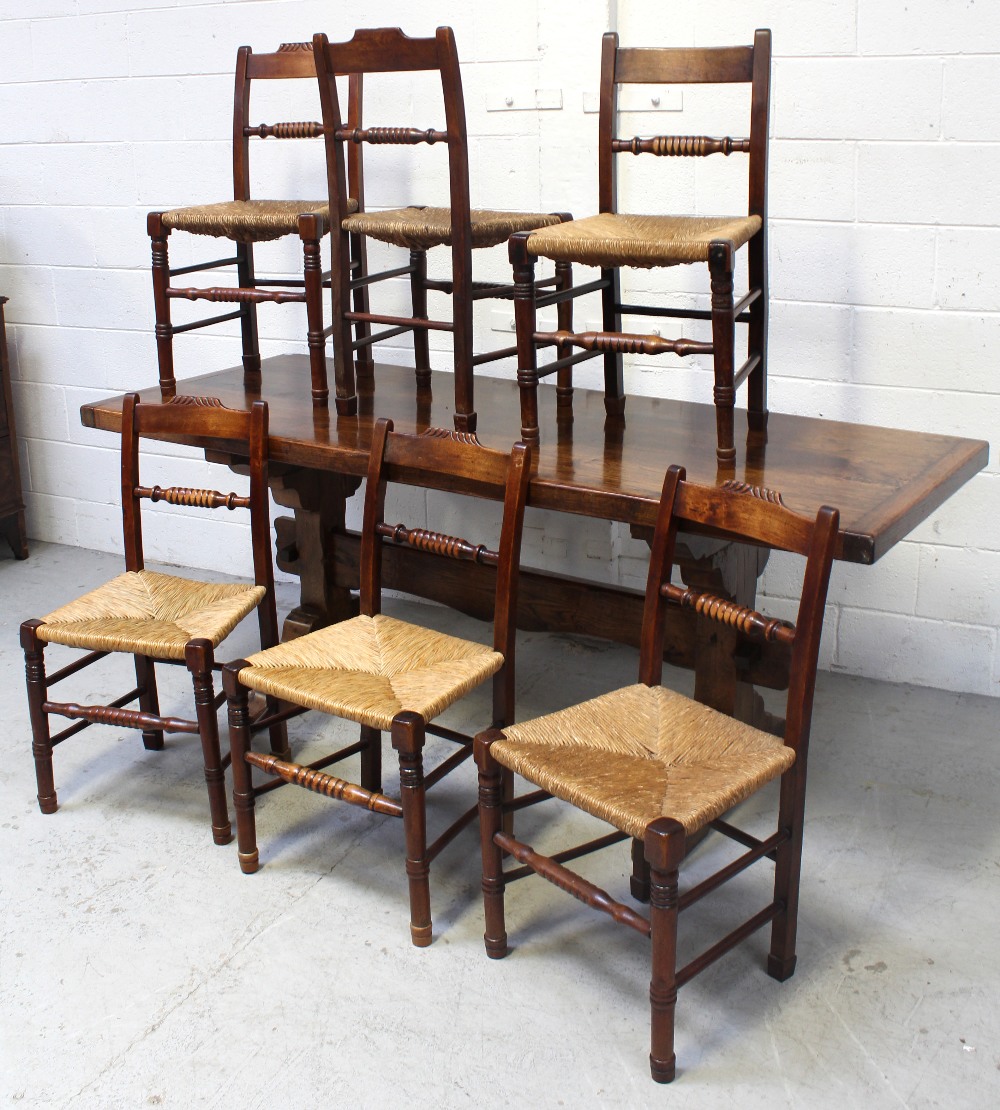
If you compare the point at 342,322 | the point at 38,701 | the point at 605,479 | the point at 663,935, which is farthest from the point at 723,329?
the point at 38,701

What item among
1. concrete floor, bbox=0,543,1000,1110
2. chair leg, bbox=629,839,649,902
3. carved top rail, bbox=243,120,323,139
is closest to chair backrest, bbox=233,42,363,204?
carved top rail, bbox=243,120,323,139

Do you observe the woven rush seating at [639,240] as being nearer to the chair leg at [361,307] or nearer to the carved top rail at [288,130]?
the chair leg at [361,307]

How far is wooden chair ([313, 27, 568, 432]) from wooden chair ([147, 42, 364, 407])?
2.5 inches

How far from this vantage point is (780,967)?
2164mm

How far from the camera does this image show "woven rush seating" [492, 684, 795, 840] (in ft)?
6.33

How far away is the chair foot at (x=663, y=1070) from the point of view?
1948 mm

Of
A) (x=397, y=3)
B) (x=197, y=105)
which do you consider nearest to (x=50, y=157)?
(x=197, y=105)

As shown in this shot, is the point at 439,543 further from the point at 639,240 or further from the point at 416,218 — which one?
the point at 416,218

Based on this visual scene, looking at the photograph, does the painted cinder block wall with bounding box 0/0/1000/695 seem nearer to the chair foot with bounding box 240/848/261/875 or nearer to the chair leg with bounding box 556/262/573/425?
the chair leg with bounding box 556/262/573/425

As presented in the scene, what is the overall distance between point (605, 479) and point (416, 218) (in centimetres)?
86

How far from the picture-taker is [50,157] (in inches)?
160

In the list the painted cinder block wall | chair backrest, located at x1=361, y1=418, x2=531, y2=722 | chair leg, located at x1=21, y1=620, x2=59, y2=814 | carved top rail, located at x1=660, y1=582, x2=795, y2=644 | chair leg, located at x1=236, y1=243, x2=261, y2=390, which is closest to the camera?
carved top rail, located at x1=660, y1=582, x2=795, y2=644

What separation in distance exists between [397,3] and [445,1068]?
2.68 m

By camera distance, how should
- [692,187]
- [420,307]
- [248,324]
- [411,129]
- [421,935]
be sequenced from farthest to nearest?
[248,324] → [420,307] → [692,187] → [411,129] → [421,935]
